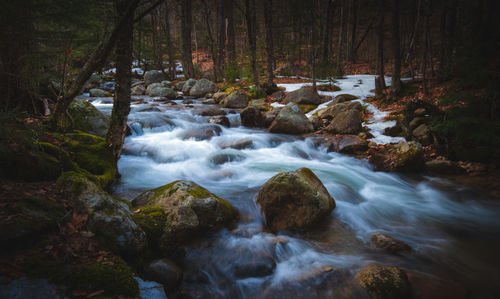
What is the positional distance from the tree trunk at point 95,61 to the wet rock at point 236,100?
1044cm

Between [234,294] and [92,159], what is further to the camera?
[92,159]

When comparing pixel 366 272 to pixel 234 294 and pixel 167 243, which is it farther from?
pixel 167 243

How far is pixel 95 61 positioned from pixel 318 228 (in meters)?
5.22

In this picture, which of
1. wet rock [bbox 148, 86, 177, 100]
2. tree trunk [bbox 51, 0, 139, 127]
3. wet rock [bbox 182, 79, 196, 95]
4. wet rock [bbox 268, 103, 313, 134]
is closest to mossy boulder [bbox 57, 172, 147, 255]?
tree trunk [bbox 51, 0, 139, 127]

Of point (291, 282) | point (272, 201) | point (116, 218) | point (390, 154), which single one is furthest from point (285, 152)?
point (116, 218)

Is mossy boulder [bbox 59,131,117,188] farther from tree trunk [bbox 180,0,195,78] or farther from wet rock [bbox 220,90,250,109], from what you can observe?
tree trunk [bbox 180,0,195,78]

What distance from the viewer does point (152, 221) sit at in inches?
150

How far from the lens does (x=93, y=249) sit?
2.65 m

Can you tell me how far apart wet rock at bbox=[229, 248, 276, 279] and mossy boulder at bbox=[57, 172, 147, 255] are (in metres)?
1.45

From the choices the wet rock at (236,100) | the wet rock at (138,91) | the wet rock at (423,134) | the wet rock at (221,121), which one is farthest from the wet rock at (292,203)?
the wet rock at (138,91)

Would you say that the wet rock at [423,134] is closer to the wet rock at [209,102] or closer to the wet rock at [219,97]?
the wet rock at [219,97]

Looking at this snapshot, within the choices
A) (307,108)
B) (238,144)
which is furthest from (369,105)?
(238,144)

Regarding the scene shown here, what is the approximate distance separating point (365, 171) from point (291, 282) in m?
5.29

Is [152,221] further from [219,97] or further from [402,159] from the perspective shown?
[219,97]
